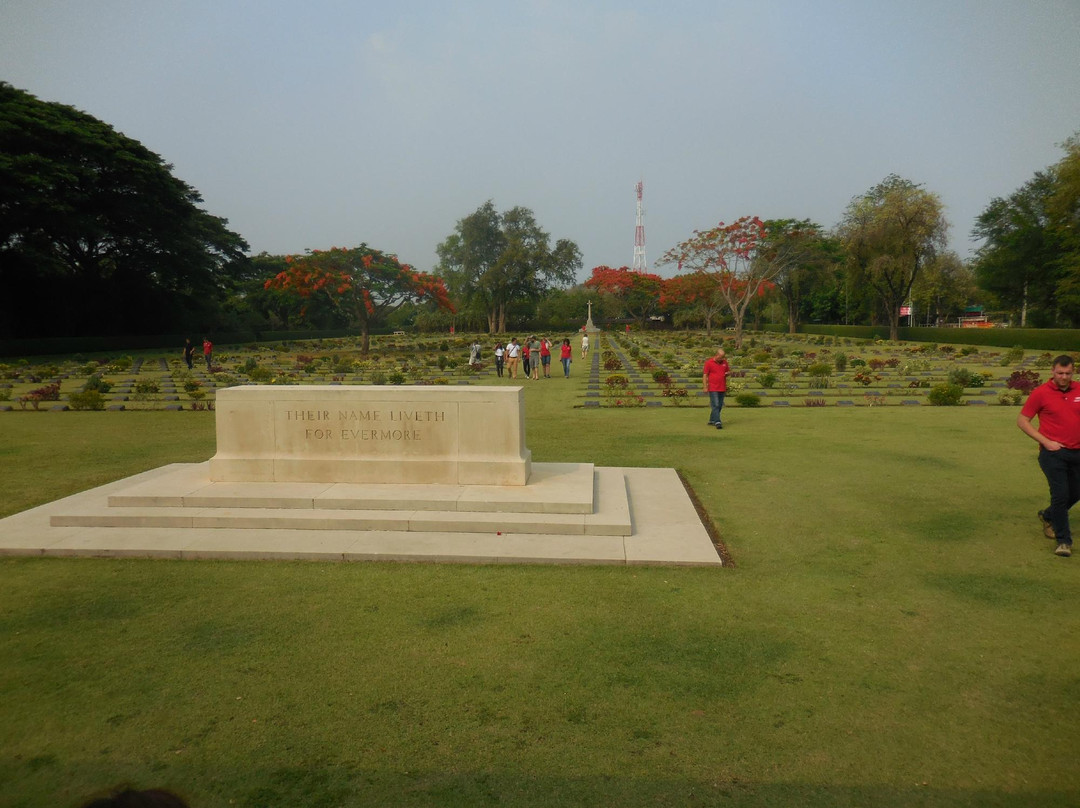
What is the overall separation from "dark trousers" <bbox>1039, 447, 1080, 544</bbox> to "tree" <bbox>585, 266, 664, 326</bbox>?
67596mm

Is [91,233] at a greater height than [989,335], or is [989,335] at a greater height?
[91,233]

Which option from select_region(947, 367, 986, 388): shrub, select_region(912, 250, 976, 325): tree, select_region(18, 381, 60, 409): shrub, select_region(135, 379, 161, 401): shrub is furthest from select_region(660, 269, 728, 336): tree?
select_region(18, 381, 60, 409): shrub

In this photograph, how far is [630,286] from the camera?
74.7m

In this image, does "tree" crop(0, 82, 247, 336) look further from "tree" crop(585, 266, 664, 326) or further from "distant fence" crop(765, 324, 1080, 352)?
"distant fence" crop(765, 324, 1080, 352)

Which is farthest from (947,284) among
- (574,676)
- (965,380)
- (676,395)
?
(574,676)

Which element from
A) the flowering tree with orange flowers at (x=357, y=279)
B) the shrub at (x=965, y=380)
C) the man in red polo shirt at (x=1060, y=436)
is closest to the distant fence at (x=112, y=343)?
the flowering tree with orange flowers at (x=357, y=279)

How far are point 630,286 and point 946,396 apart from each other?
193 feet

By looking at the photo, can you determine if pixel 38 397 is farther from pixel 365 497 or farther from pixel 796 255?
pixel 796 255

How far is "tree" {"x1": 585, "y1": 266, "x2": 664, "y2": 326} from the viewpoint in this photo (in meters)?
73.9

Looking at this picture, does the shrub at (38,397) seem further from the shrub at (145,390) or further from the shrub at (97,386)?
the shrub at (145,390)

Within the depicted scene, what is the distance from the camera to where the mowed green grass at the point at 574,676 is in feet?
11.3

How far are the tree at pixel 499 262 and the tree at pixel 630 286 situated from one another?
14.3 ft

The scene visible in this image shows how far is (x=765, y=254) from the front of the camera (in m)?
43.0

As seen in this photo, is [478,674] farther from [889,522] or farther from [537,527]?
[889,522]
